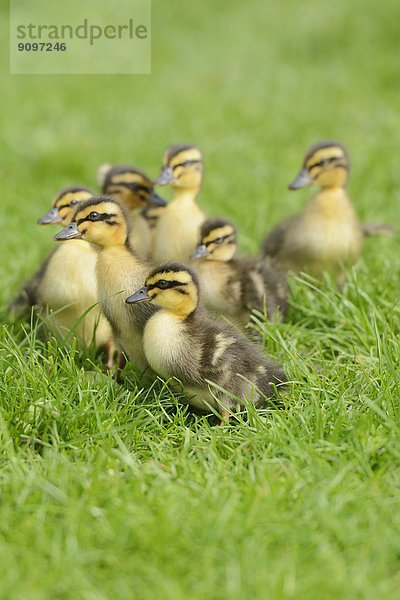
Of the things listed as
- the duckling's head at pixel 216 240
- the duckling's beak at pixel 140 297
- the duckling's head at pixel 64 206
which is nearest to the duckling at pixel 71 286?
the duckling's head at pixel 64 206

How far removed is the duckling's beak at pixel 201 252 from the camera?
3604 mm

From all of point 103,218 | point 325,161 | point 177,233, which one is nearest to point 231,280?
point 177,233

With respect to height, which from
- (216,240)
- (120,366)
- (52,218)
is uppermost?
(52,218)

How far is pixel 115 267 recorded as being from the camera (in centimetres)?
312

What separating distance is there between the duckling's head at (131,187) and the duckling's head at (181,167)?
0.11m

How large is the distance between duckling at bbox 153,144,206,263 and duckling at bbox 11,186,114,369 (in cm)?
51

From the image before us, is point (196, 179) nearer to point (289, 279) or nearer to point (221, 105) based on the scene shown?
point (289, 279)

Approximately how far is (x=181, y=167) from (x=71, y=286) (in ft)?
3.60

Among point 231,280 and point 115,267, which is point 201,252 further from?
point 115,267

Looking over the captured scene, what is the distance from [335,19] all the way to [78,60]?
13.8 feet

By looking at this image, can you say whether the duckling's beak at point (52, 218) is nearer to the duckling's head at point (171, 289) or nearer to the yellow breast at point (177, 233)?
the yellow breast at point (177, 233)

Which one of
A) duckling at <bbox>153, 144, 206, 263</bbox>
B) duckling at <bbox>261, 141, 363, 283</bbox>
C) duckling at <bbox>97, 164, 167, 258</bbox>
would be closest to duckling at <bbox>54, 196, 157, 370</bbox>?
duckling at <bbox>153, 144, 206, 263</bbox>

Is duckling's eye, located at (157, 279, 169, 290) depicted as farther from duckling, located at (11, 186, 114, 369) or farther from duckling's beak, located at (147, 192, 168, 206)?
duckling's beak, located at (147, 192, 168, 206)

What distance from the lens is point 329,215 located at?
4320 mm
